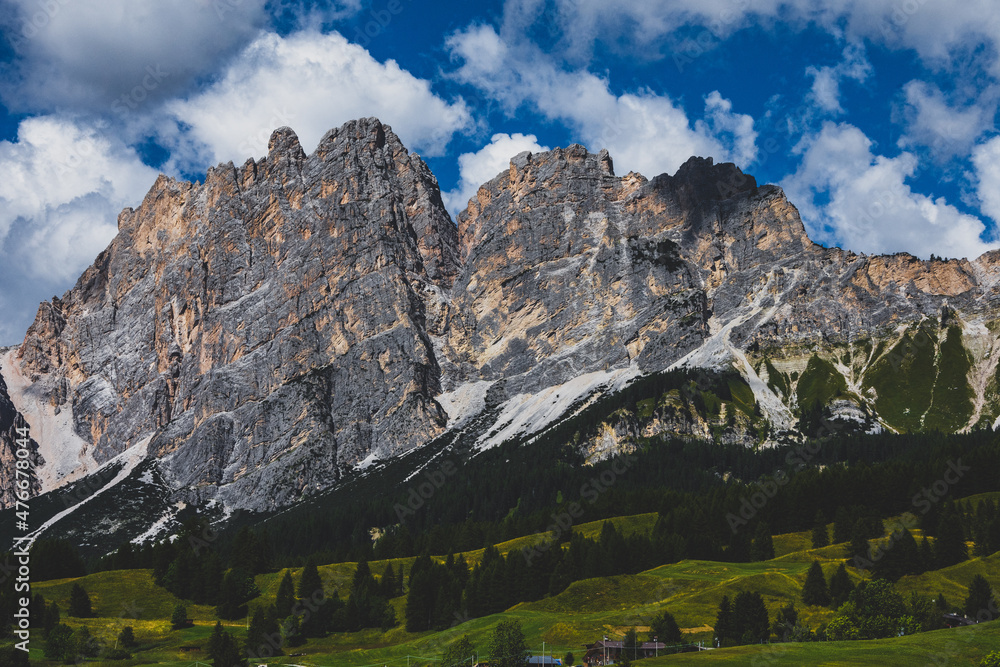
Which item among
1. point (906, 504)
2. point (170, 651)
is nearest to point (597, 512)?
point (906, 504)

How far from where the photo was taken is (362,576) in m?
149

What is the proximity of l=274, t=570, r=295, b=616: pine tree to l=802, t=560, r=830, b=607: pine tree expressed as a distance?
70.6 m

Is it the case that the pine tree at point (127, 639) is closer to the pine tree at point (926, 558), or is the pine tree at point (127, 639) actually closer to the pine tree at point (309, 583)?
the pine tree at point (309, 583)

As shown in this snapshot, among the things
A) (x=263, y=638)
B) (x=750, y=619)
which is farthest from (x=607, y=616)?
(x=263, y=638)

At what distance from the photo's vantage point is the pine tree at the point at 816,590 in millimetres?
Answer: 113750

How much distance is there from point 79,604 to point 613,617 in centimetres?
7361

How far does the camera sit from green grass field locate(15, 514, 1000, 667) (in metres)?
83.4

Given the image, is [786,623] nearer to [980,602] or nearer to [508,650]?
[980,602]

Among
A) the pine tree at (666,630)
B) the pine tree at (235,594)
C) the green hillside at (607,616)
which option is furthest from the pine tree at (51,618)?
the pine tree at (666,630)

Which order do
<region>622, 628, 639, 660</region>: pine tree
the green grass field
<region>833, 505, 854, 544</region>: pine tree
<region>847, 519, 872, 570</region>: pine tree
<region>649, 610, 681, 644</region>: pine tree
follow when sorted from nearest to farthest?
the green grass field → <region>622, 628, 639, 660</region>: pine tree → <region>649, 610, 681, 644</region>: pine tree → <region>847, 519, 872, 570</region>: pine tree → <region>833, 505, 854, 544</region>: pine tree

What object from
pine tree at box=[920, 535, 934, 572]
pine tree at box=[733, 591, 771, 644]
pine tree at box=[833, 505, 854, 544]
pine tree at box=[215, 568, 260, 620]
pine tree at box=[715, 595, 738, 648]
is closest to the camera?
pine tree at box=[733, 591, 771, 644]

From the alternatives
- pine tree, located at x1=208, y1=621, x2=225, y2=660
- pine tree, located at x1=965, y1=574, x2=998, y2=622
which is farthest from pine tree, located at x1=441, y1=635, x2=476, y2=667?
pine tree, located at x1=965, y1=574, x2=998, y2=622

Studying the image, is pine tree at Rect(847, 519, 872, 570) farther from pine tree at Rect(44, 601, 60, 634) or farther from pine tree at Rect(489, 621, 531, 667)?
pine tree at Rect(44, 601, 60, 634)

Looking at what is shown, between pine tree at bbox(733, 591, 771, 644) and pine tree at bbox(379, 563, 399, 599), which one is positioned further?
pine tree at bbox(379, 563, 399, 599)
